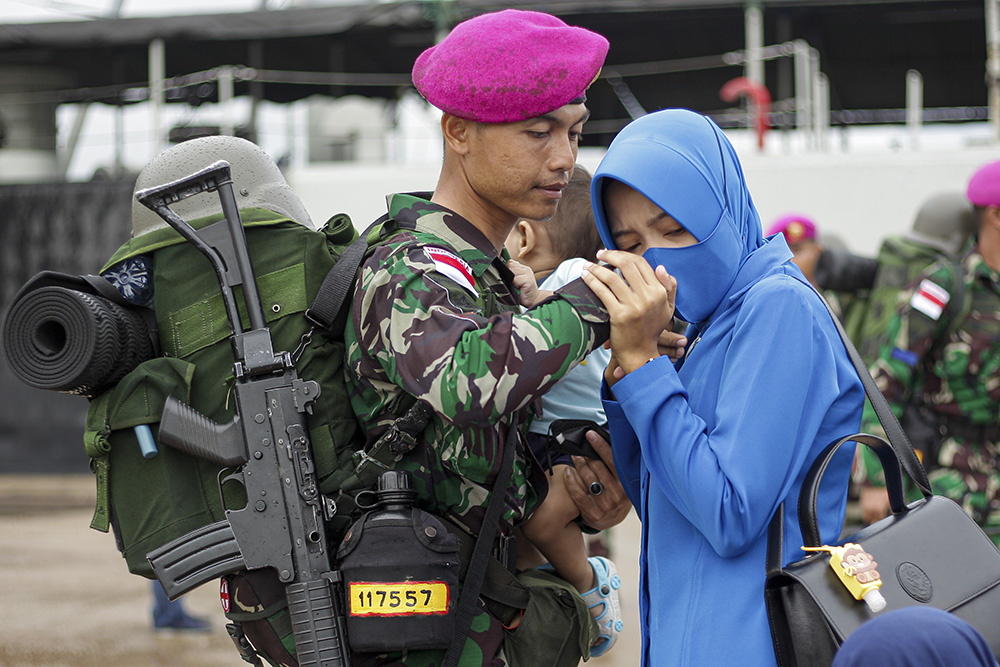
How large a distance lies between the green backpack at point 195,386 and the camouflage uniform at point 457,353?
3.5 inches

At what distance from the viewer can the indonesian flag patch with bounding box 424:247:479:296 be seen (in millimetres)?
2007

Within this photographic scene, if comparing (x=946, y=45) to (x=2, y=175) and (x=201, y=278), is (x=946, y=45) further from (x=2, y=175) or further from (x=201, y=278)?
(x=201, y=278)

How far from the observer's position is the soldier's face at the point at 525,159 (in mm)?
2113

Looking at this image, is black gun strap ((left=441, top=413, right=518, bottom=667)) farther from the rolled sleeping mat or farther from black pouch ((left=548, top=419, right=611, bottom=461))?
the rolled sleeping mat

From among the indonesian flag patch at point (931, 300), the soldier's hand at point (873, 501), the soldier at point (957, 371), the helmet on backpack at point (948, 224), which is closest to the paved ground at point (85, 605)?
the soldier's hand at point (873, 501)

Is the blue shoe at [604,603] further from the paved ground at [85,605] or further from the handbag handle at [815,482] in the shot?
the paved ground at [85,605]

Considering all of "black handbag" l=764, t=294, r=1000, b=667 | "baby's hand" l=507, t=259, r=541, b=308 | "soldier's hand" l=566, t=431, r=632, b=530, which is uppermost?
"baby's hand" l=507, t=259, r=541, b=308

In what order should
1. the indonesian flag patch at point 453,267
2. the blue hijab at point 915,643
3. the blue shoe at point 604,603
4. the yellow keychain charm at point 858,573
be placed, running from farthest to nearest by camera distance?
1. the blue shoe at point 604,603
2. the indonesian flag patch at point 453,267
3. the yellow keychain charm at point 858,573
4. the blue hijab at point 915,643

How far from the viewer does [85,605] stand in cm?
700

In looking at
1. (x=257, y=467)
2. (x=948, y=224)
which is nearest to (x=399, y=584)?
(x=257, y=467)

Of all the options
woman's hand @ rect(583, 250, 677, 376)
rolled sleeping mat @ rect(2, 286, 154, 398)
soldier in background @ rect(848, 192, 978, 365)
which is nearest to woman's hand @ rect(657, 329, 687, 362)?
woman's hand @ rect(583, 250, 677, 376)

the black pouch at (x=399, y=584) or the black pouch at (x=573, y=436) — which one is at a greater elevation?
the black pouch at (x=573, y=436)

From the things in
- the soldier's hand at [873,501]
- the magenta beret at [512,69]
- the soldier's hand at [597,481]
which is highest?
the magenta beret at [512,69]

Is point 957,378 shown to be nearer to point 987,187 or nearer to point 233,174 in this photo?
point 987,187
